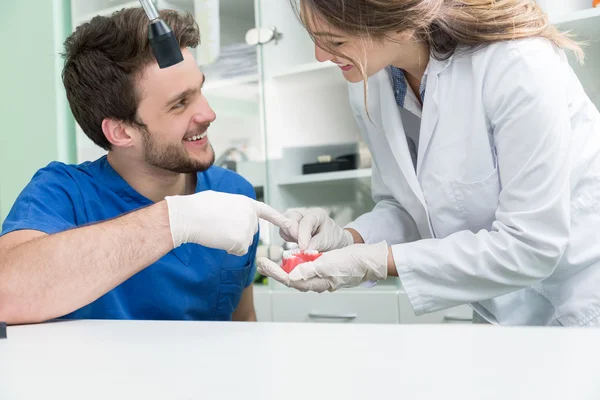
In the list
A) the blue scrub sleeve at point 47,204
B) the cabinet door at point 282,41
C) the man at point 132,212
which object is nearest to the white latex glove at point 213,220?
the man at point 132,212

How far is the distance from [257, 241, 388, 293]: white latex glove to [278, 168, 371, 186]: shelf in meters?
1.04

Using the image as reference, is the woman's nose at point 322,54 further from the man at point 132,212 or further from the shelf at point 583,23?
the shelf at point 583,23

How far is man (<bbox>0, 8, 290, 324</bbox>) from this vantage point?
105 cm

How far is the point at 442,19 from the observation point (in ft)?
3.87

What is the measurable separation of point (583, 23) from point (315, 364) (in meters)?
1.67

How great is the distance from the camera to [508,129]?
108cm

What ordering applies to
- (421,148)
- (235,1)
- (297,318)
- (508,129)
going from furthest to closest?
(235,1), (297,318), (421,148), (508,129)

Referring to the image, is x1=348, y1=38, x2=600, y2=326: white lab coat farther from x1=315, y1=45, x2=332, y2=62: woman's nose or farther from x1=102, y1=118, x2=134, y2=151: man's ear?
x1=102, y1=118, x2=134, y2=151: man's ear

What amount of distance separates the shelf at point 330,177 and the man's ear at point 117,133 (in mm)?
969

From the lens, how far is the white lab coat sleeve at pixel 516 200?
1050mm

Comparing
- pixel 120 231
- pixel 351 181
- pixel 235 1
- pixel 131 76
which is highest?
pixel 235 1

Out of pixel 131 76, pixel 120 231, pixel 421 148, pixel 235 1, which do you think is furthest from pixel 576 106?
pixel 235 1

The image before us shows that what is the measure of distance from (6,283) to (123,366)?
52cm

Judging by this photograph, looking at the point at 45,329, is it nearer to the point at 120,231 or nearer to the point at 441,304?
the point at 120,231
